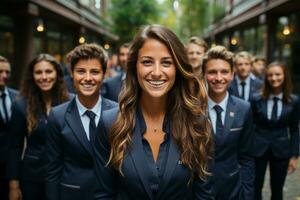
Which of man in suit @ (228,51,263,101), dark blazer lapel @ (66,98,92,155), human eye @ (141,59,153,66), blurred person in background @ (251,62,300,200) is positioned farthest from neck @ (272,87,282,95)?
human eye @ (141,59,153,66)

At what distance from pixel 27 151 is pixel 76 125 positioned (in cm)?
104

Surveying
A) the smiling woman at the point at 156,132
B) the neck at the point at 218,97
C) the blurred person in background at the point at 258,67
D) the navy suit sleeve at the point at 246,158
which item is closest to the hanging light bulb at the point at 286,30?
the blurred person in background at the point at 258,67

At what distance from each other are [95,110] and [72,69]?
0.47 m

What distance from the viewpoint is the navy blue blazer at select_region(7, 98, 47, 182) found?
4.21 meters

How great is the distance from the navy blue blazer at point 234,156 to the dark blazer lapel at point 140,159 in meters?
1.24

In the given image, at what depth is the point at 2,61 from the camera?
575 cm

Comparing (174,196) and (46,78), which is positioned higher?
(46,78)

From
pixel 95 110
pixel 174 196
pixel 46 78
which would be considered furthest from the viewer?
pixel 46 78

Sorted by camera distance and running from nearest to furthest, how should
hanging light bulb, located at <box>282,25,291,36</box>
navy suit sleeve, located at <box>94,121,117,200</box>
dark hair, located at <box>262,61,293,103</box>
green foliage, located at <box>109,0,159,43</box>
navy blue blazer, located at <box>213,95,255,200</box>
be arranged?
1. navy suit sleeve, located at <box>94,121,117,200</box>
2. navy blue blazer, located at <box>213,95,255,200</box>
3. dark hair, located at <box>262,61,293,103</box>
4. hanging light bulb, located at <box>282,25,291,36</box>
5. green foliage, located at <box>109,0,159,43</box>

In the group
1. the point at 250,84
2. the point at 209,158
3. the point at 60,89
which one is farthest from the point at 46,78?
the point at 250,84

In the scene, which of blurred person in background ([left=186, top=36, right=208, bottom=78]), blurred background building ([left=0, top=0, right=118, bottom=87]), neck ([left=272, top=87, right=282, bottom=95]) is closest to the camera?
neck ([left=272, top=87, right=282, bottom=95])

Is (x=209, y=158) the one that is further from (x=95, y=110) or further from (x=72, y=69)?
(x=72, y=69)

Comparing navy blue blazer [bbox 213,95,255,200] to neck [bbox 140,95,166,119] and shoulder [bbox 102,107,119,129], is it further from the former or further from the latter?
shoulder [bbox 102,107,119,129]

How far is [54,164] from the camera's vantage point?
348 centimetres
